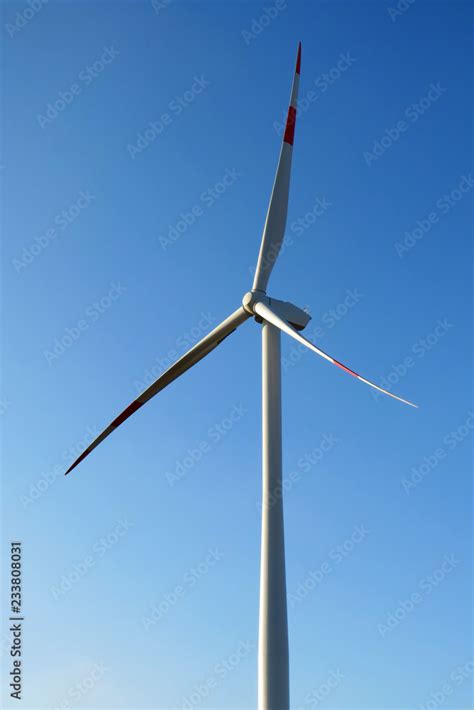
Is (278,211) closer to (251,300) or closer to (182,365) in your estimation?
(251,300)

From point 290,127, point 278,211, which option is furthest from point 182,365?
point 290,127

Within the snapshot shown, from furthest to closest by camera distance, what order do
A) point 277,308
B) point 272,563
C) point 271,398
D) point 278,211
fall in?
point 278,211 → point 277,308 → point 271,398 → point 272,563

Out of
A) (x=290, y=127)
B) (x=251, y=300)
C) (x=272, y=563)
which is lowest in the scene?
(x=272, y=563)

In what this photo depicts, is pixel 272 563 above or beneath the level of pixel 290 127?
beneath

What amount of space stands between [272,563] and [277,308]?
9971 mm

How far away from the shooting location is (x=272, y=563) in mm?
25750

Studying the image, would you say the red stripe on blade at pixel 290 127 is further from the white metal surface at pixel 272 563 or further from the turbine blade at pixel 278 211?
the white metal surface at pixel 272 563

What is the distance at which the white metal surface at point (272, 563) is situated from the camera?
79.6 feet

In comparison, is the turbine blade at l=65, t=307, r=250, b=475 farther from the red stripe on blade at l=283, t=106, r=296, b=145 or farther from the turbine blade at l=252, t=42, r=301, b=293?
the red stripe on blade at l=283, t=106, r=296, b=145

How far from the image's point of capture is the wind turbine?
24.5 m

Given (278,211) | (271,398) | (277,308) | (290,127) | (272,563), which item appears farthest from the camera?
(290,127)

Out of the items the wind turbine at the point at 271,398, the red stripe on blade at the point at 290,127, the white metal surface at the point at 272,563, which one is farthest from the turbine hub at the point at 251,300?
the red stripe on blade at the point at 290,127

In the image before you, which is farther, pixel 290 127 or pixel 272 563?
pixel 290 127

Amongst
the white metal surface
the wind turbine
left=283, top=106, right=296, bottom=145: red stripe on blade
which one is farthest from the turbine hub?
left=283, top=106, right=296, bottom=145: red stripe on blade
